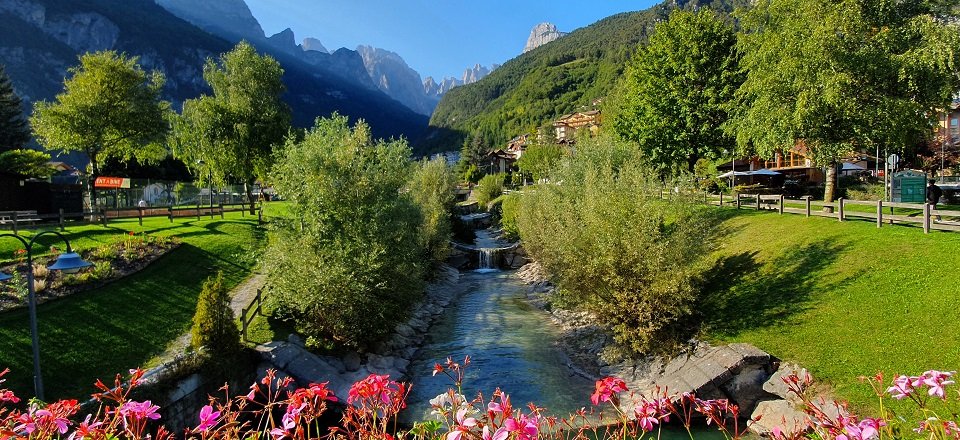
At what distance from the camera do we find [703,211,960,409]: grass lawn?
42.7 feet

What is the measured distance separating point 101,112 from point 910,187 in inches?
1883

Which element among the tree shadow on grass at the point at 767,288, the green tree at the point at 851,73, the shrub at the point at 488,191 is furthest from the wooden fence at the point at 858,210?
the shrub at the point at 488,191

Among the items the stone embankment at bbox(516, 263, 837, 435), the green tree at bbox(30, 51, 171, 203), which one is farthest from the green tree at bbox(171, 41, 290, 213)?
the stone embankment at bbox(516, 263, 837, 435)

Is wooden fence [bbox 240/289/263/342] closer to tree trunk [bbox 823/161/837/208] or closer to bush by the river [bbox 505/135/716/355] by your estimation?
bush by the river [bbox 505/135/716/355]

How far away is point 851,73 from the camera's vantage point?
83.0 ft

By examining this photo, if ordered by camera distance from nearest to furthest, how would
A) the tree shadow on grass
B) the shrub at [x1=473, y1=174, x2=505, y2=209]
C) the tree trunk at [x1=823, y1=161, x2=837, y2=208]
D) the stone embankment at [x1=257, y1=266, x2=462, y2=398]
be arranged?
1. the stone embankment at [x1=257, y1=266, x2=462, y2=398]
2. the tree shadow on grass
3. the tree trunk at [x1=823, y1=161, x2=837, y2=208]
4. the shrub at [x1=473, y1=174, x2=505, y2=209]

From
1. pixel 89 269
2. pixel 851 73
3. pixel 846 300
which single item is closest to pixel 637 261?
pixel 846 300

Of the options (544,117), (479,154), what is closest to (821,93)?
(479,154)

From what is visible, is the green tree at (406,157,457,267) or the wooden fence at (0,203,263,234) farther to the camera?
the green tree at (406,157,457,267)

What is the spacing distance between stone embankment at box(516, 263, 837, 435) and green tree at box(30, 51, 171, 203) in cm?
3493

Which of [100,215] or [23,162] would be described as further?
[23,162]

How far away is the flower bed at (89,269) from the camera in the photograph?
1638 cm

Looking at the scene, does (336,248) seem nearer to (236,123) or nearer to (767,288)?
(767,288)

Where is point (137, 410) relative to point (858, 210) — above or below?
above
